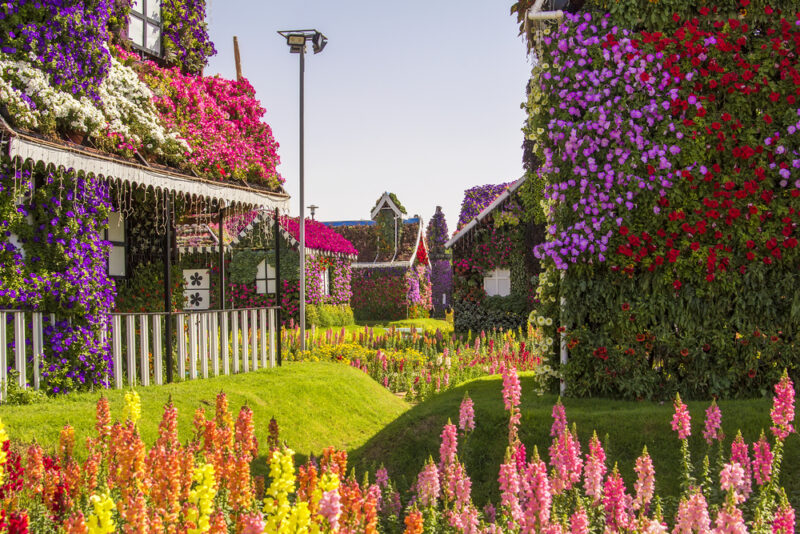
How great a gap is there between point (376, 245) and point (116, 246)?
2653cm

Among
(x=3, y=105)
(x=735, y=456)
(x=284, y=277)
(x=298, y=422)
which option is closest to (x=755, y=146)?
(x=735, y=456)

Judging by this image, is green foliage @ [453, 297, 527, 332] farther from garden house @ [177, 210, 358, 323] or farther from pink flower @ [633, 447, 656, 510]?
pink flower @ [633, 447, 656, 510]

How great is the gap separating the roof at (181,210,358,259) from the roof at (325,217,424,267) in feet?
19.2

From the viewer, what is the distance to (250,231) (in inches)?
1081

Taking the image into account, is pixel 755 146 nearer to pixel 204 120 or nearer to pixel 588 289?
pixel 588 289

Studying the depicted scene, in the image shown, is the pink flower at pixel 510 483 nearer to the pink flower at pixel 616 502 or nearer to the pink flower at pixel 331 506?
the pink flower at pixel 616 502

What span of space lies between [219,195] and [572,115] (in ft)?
18.1

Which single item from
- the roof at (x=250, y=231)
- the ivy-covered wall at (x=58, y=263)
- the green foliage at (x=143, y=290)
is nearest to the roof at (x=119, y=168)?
the ivy-covered wall at (x=58, y=263)

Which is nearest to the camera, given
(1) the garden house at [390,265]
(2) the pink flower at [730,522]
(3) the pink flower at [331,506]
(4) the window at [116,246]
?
(3) the pink flower at [331,506]

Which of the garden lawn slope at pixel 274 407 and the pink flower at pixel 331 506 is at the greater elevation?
the pink flower at pixel 331 506

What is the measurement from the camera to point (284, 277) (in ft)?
86.3

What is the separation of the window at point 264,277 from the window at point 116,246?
14.2 m

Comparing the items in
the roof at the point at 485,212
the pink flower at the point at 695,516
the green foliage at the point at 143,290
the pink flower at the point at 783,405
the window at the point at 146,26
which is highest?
the window at the point at 146,26

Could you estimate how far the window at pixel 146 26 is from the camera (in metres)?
12.4
